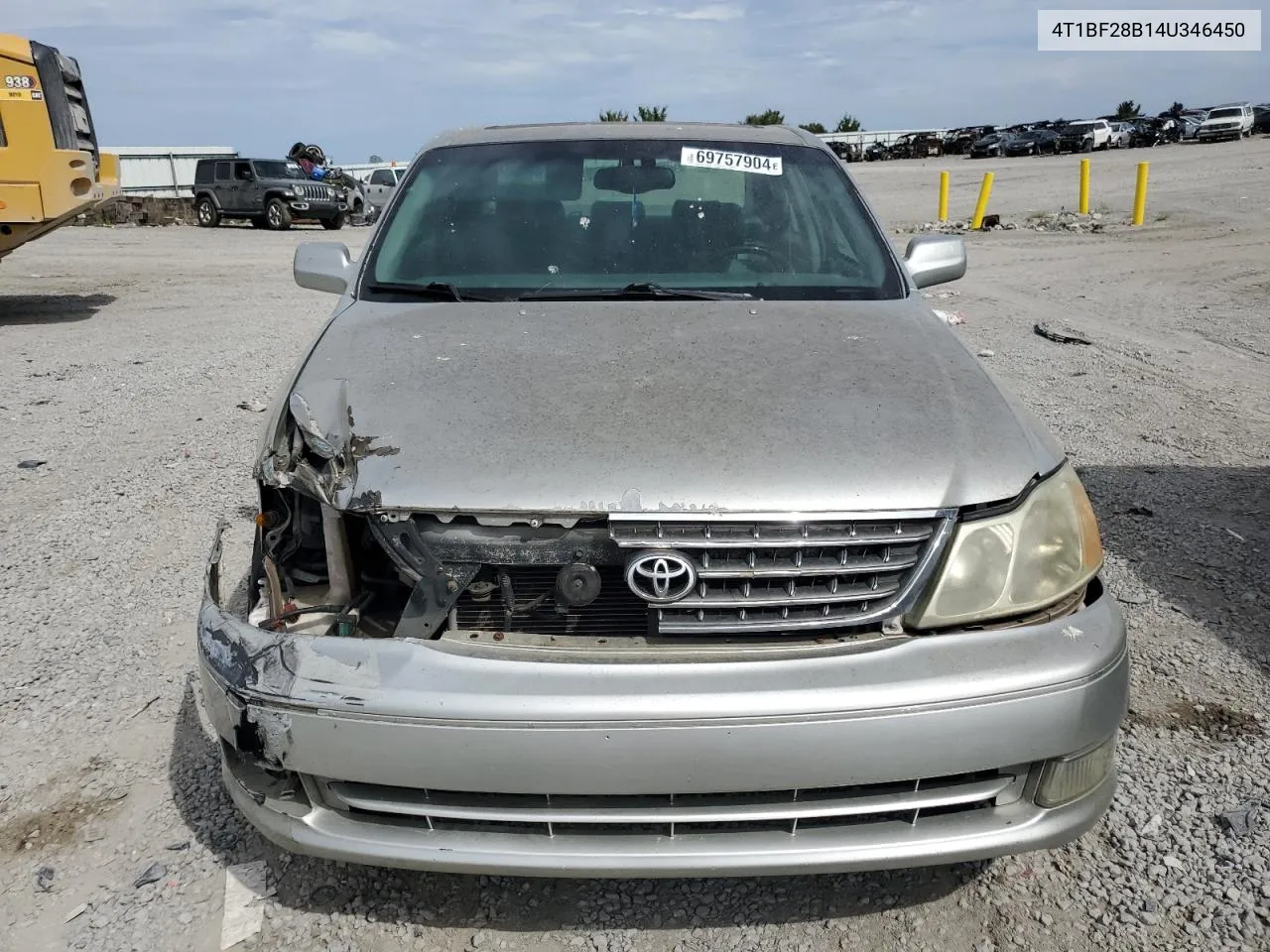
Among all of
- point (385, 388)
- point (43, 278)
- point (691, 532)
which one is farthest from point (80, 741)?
point (43, 278)

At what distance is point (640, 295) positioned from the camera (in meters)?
2.99

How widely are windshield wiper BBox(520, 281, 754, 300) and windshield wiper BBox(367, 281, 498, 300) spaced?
19 cm

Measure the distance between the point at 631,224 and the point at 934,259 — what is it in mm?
1098

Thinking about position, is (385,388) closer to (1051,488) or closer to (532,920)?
(532,920)

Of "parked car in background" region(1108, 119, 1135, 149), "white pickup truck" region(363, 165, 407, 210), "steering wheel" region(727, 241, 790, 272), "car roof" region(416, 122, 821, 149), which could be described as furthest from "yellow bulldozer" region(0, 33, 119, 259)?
"parked car in background" region(1108, 119, 1135, 149)

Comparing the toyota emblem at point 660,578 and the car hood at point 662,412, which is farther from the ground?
the car hood at point 662,412

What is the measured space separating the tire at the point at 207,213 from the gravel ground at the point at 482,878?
17865mm

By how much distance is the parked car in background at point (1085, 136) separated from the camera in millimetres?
43500

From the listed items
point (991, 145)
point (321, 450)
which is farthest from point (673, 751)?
point (991, 145)

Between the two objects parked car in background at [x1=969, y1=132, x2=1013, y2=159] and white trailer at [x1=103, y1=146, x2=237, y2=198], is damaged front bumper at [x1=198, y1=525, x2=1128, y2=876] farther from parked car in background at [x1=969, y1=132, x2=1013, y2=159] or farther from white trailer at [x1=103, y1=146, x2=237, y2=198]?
parked car in background at [x1=969, y1=132, x2=1013, y2=159]

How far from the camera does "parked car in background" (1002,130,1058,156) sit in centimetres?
4403

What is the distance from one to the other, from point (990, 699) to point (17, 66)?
11009 millimetres

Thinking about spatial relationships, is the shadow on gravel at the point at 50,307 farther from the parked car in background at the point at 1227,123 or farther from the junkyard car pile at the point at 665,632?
the parked car in background at the point at 1227,123

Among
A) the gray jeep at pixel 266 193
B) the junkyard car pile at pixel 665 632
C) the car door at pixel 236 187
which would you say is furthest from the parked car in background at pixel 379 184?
the junkyard car pile at pixel 665 632
